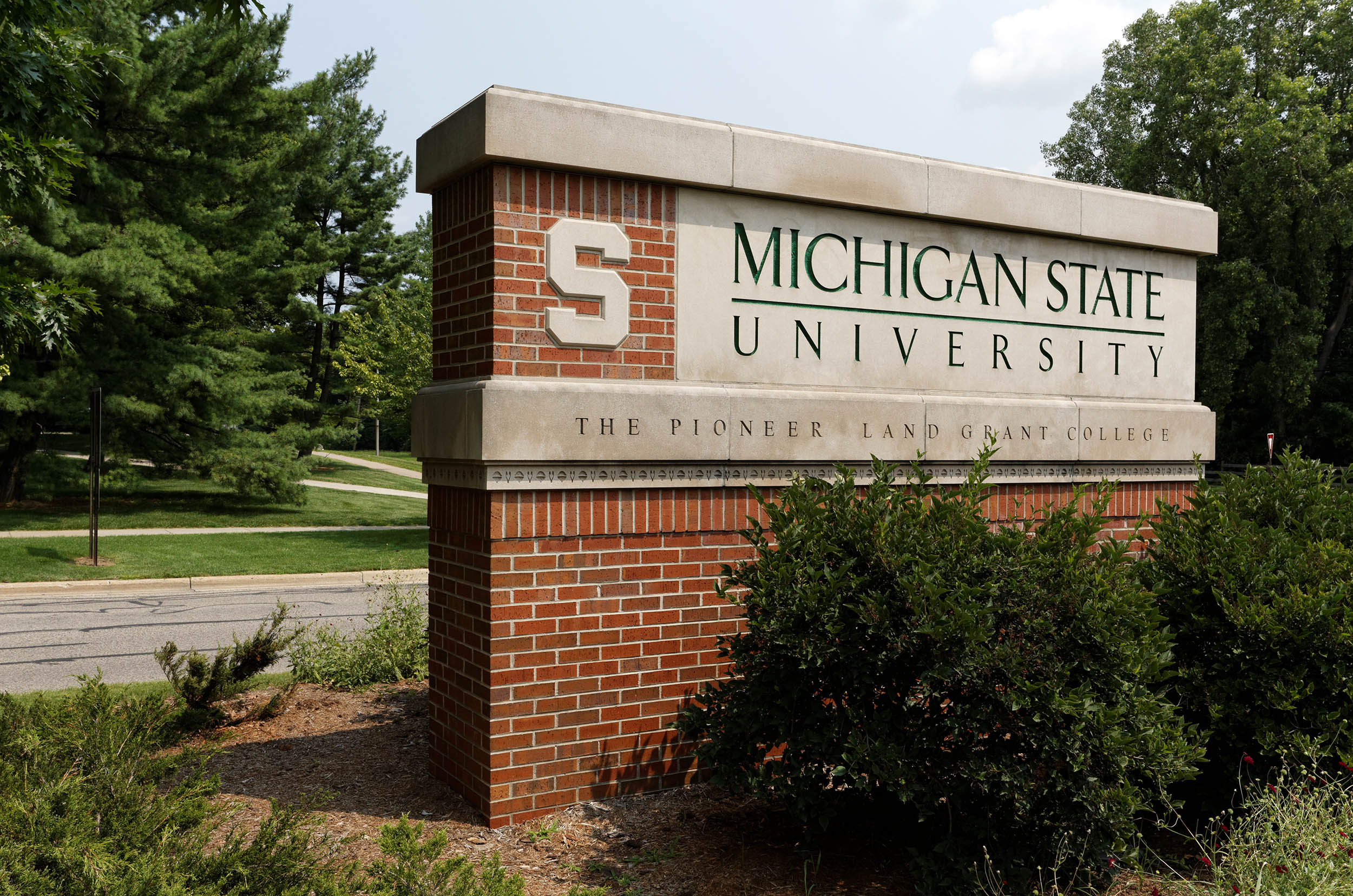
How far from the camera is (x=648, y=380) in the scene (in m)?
5.22

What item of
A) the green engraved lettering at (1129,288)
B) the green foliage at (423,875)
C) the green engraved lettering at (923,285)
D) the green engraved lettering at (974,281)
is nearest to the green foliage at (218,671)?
the green foliage at (423,875)

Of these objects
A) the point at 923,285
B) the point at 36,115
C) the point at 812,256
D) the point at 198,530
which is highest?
the point at 36,115

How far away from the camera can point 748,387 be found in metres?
5.48

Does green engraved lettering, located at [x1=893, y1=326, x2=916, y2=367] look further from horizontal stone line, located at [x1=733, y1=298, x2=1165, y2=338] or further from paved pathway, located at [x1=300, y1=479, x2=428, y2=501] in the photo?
paved pathway, located at [x1=300, y1=479, x2=428, y2=501]

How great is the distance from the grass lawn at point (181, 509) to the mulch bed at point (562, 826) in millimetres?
14440

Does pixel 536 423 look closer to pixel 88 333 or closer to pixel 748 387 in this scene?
pixel 748 387

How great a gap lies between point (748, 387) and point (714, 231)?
0.89 meters

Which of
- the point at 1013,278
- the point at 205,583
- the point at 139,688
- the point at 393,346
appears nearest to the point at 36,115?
the point at 139,688

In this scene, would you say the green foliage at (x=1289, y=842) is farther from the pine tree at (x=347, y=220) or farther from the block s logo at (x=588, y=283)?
the pine tree at (x=347, y=220)

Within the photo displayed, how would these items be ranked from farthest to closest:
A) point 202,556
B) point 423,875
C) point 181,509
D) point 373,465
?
point 373,465
point 181,509
point 202,556
point 423,875

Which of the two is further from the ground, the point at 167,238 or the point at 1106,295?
the point at 167,238

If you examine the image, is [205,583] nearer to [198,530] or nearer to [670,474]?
[198,530]

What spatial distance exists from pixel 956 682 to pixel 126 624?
10.4 m

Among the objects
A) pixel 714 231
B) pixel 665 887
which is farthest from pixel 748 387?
pixel 665 887
